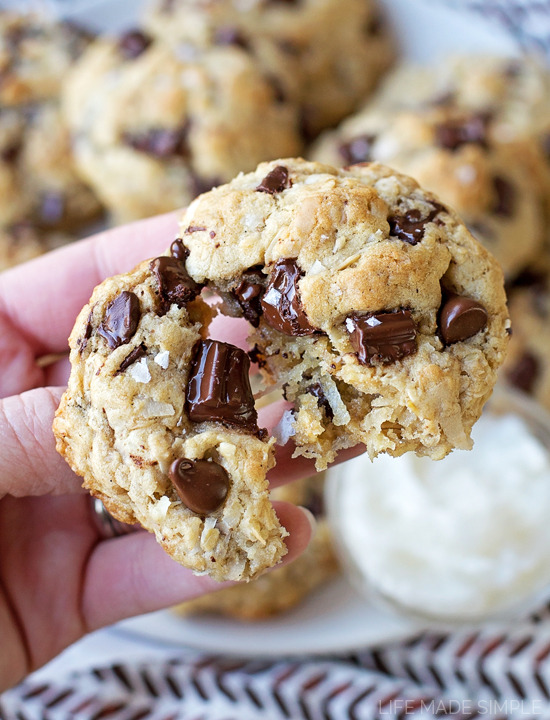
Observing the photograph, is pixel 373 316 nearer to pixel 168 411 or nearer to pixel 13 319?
Result: pixel 168 411

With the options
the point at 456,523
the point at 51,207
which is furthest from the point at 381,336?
the point at 51,207

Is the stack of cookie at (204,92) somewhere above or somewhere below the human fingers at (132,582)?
above

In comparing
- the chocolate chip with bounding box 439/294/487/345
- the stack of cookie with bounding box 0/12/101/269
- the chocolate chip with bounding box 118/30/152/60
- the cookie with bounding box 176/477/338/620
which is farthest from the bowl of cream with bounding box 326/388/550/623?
the chocolate chip with bounding box 118/30/152/60

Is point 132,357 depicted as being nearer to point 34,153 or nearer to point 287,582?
point 287,582

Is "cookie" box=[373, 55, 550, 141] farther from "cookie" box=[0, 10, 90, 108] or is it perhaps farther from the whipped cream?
"cookie" box=[0, 10, 90, 108]

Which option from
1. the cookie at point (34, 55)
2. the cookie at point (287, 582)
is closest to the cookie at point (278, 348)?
the cookie at point (287, 582)

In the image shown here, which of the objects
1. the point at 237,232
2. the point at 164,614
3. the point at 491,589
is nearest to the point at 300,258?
the point at 237,232

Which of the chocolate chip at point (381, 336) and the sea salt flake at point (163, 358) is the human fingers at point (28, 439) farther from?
the chocolate chip at point (381, 336)
